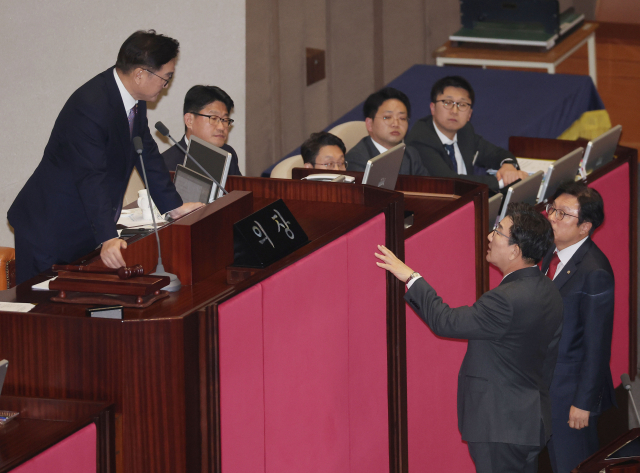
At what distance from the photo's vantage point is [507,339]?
276 centimetres

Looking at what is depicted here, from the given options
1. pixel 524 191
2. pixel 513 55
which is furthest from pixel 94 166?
pixel 513 55

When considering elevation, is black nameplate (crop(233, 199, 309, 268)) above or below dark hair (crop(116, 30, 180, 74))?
below

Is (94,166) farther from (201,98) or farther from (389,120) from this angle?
(389,120)

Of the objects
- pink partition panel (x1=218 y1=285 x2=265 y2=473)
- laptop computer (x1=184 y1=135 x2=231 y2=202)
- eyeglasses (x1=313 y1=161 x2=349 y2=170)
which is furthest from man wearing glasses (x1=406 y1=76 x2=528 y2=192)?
pink partition panel (x1=218 y1=285 x2=265 y2=473)

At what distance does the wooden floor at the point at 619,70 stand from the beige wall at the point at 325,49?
137 centimetres

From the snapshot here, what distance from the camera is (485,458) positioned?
9.50 ft

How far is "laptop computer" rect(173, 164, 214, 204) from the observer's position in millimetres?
3117

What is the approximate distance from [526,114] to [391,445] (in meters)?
3.64

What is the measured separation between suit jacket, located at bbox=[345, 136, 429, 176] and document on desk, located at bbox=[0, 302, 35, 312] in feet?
7.18

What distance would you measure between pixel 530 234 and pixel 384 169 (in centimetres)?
64

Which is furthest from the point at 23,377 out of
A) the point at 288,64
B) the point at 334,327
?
Result: the point at 288,64

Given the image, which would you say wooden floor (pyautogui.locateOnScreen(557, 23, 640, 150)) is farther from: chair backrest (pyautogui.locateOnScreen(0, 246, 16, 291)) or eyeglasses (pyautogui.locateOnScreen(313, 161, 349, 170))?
chair backrest (pyautogui.locateOnScreen(0, 246, 16, 291))

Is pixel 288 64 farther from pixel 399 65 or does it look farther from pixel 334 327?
pixel 334 327

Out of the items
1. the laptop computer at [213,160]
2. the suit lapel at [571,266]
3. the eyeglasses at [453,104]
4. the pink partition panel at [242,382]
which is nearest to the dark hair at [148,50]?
the laptop computer at [213,160]
